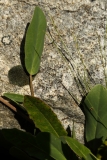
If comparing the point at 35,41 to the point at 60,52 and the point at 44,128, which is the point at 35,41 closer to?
the point at 60,52

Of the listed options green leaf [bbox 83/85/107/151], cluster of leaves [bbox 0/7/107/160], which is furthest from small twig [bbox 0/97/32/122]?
green leaf [bbox 83/85/107/151]

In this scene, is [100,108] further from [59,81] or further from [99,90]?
[59,81]

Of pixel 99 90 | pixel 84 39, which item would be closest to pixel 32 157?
pixel 99 90

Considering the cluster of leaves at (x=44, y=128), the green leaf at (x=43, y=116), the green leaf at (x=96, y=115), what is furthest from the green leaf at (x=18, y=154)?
the green leaf at (x=96, y=115)

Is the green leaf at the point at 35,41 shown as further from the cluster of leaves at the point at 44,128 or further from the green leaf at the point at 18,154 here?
the green leaf at the point at 18,154

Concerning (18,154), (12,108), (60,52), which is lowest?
(18,154)

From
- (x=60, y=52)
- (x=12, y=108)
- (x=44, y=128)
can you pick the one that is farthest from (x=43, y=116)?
(x=60, y=52)
